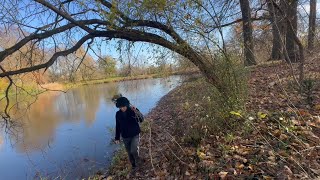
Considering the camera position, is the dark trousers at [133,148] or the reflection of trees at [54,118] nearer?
the dark trousers at [133,148]

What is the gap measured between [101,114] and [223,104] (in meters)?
12.1

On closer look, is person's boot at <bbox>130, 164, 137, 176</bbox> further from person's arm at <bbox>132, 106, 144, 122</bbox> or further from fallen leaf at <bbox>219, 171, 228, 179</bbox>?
fallen leaf at <bbox>219, 171, 228, 179</bbox>

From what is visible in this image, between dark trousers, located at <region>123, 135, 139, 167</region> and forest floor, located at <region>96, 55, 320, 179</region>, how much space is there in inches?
8.3

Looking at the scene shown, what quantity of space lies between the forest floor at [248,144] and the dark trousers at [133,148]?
21cm

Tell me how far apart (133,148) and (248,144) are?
8.82 feet

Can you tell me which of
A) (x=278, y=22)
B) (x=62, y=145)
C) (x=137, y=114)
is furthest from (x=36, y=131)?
(x=278, y=22)

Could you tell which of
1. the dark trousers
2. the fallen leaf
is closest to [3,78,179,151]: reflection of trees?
the dark trousers

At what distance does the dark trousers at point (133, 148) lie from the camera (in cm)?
690

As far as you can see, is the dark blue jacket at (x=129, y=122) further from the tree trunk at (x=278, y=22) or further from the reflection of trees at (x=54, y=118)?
the tree trunk at (x=278, y=22)

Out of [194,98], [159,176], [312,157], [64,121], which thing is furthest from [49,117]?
[312,157]

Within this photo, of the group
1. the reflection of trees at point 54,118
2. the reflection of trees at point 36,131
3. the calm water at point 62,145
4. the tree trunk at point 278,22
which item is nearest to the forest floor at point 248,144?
the tree trunk at point 278,22

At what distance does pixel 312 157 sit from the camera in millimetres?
4145

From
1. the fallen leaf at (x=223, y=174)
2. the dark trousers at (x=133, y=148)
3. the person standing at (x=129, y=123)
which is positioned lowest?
the dark trousers at (x=133, y=148)

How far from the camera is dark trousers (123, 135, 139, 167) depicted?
6898 millimetres
